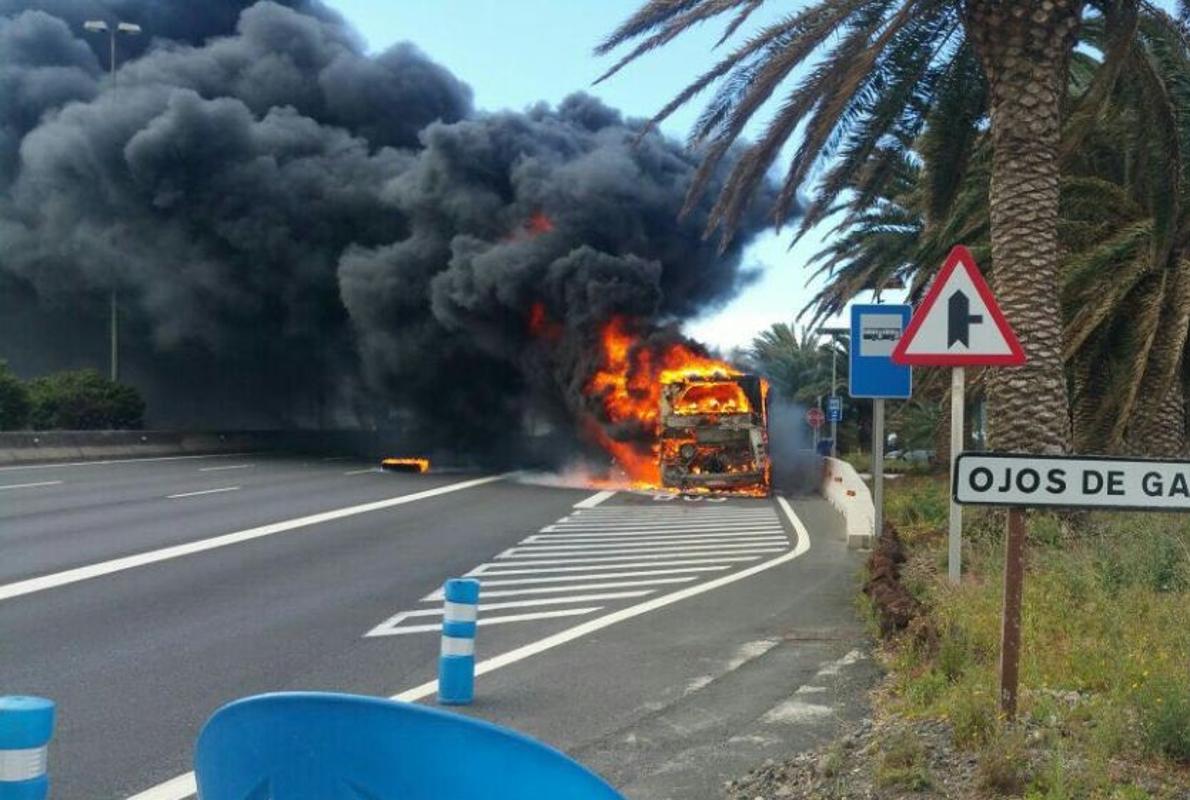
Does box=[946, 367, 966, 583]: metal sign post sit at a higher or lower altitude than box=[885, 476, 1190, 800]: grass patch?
higher

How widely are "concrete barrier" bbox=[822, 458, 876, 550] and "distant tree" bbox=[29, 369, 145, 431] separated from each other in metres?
18.9

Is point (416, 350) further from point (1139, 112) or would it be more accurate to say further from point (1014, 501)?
point (1014, 501)

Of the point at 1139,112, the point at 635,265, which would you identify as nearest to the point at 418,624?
the point at 1139,112

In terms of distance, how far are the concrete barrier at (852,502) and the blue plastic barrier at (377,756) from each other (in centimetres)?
1169

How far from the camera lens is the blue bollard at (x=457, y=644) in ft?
21.4

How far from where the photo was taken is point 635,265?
3120 cm

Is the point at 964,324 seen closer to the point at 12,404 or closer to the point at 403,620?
the point at 403,620

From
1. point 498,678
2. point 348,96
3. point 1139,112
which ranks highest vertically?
point 348,96

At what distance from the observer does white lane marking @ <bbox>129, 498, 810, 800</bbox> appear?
5062 millimetres

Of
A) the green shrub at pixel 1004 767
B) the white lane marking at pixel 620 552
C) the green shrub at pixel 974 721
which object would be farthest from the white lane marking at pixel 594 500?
the green shrub at pixel 1004 767

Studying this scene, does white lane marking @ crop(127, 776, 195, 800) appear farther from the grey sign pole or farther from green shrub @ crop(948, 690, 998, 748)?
the grey sign pole

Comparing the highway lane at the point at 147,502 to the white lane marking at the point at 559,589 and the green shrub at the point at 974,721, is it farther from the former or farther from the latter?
the green shrub at the point at 974,721

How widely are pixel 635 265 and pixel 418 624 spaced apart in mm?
22988

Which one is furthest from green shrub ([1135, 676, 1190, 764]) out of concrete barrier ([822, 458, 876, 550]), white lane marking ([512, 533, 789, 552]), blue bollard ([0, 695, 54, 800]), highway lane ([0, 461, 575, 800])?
white lane marking ([512, 533, 789, 552])
